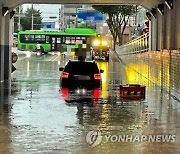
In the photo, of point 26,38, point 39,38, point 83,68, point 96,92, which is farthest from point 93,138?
point 26,38

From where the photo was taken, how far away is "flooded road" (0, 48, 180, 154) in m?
9.33

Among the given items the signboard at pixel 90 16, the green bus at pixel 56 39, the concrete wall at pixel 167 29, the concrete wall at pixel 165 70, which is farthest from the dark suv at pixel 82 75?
the signboard at pixel 90 16

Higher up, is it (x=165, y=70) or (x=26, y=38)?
(x=26, y=38)

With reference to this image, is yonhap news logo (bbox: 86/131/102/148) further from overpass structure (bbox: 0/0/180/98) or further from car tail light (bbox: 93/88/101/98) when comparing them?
overpass structure (bbox: 0/0/180/98)

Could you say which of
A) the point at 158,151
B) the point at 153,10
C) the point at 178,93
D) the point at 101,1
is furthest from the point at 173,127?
the point at 153,10

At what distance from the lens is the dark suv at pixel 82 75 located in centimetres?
2198

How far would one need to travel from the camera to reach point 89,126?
38.5 ft

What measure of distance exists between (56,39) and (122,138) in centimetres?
6144

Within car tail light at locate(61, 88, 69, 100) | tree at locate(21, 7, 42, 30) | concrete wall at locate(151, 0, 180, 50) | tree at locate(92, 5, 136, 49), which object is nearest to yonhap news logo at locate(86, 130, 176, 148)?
car tail light at locate(61, 88, 69, 100)

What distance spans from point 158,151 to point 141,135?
1.61m

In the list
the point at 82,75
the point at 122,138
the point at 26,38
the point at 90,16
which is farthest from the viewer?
the point at 90,16

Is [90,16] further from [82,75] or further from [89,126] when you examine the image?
[89,126]

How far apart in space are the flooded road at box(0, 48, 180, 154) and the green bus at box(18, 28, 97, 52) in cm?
5008

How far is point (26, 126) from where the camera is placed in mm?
11586
